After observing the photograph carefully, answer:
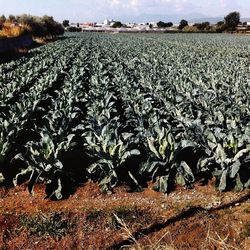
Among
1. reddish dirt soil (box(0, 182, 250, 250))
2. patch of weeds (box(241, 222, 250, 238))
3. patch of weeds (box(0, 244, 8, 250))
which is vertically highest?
patch of weeds (box(241, 222, 250, 238))

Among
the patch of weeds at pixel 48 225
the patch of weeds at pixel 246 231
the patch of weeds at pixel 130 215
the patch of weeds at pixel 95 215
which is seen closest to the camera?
the patch of weeds at pixel 246 231

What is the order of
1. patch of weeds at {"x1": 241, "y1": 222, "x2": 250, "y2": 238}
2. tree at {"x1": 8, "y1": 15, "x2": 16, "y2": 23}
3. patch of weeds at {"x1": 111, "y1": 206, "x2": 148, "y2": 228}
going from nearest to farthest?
patch of weeds at {"x1": 241, "y1": 222, "x2": 250, "y2": 238} < patch of weeds at {"x1": 111, "y1": 206, "x2": 148, "y2": 228} < tree at {"x1": 8, "y1": 15, "x2": 16, "y2": 23}

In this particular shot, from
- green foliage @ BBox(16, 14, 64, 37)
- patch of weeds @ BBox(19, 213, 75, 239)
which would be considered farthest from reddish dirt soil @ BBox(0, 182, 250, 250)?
green foliage @ BBox(16, 14, 64, 37)

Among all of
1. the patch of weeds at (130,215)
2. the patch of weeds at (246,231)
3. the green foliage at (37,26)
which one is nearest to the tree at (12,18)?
the green foliage at (37,26)

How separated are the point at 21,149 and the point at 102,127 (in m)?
1.75

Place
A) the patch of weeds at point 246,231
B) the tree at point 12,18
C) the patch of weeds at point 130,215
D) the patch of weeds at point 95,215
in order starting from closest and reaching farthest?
the patch of weeds at point 246,231 → the patch of weeds at point 130,215 → the patch of weeds at point 95,215 → the tree at point 12,18

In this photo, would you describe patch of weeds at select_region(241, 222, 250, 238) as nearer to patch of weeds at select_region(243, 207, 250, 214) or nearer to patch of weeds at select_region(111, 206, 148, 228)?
patch of weeds at select_region(243, 207, 250, 214)

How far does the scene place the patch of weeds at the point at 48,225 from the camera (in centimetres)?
545

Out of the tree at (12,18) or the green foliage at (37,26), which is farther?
the tree at (12,18)

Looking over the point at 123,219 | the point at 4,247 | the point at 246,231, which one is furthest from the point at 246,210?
the point at 4,247

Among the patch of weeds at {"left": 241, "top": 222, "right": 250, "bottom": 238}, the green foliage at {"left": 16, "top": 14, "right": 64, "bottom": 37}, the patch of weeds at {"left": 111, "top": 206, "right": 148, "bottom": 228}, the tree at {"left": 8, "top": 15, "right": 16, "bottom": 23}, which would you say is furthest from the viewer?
the tree at {"left": 8, "top": 15, "right": 16, "bottom": 23}

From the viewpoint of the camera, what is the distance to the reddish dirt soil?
526 centimetres

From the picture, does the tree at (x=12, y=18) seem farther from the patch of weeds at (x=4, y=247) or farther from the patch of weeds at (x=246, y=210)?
the patch of weeds at (x=246, y=210)

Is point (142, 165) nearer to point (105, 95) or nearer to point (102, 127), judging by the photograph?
point (102, 127)
